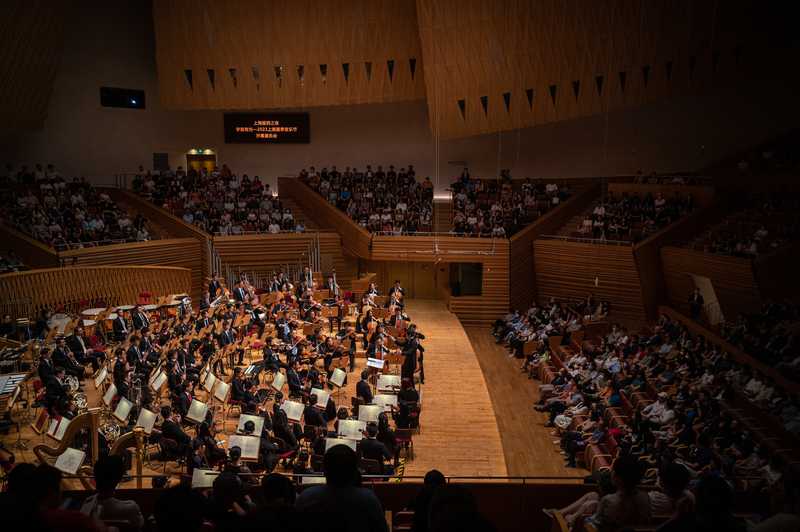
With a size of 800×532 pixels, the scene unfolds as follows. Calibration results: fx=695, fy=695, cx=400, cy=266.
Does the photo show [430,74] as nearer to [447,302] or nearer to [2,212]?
[447,302]

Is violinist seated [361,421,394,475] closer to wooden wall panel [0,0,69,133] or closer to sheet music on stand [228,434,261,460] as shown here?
sheet music on stand [228,434,261,460]

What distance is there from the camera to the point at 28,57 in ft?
62.7

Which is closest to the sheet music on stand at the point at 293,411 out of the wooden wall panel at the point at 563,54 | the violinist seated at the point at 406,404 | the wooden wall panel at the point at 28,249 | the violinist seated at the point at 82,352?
the violinist seated at the point at 406,404

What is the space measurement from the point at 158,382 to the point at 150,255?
9.83 metres

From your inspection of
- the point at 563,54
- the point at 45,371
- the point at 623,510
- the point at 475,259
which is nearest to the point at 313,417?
the point at 45,371

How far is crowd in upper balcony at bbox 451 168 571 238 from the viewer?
21.4 m

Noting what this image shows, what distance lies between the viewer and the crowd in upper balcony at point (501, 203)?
70.1ft

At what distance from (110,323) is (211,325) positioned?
2.55 m

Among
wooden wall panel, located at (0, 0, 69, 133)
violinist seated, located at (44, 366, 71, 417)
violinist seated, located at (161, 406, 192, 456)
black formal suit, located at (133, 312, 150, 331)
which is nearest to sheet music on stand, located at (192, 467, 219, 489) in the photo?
violinist seated, located at (161, 406, 192, 456)

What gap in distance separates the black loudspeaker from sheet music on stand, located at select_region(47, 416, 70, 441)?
18.4m

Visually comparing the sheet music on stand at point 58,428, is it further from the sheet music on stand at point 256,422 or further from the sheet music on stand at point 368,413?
the sheet music on stand at point 368,413

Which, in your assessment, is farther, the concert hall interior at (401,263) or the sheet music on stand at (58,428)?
the sheet music on stand at (58,428)

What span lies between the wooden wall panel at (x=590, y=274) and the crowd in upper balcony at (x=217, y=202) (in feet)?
25.6

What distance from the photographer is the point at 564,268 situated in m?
19.7
